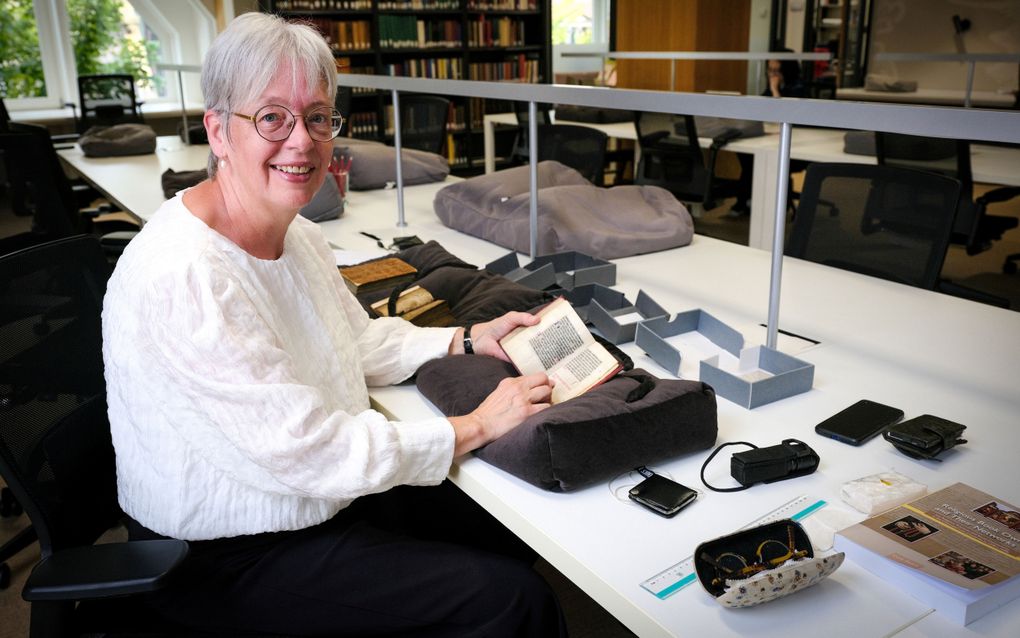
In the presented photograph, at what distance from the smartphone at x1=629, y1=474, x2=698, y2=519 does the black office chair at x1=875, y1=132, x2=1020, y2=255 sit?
300 centimetres

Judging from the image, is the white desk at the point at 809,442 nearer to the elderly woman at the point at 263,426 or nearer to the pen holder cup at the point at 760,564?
the pen holder cup at the point at 760,564

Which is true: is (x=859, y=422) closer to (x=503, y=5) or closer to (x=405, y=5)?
(x=405, y=5)

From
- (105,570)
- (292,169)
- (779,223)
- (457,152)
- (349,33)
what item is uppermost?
(349,33)

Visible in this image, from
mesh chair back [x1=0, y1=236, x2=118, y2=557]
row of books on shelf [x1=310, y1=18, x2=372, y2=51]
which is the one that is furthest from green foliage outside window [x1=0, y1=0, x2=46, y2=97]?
mesh chair back [x1=0, y1=236, x2=118, y2=557]

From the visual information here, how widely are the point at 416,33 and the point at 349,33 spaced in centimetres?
66

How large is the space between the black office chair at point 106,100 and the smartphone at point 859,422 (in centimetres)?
607

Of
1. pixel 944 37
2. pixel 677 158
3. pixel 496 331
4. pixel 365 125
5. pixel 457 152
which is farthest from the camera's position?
pixel 457 152

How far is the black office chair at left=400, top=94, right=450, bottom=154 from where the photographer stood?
14.1 ft

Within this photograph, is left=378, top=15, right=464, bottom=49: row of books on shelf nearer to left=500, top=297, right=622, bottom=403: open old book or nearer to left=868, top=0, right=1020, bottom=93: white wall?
left=868, top=0, right=1020, bottom=93: white wall

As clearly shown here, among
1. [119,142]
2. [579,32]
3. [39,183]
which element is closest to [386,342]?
[39,183]

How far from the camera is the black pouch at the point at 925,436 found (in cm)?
125

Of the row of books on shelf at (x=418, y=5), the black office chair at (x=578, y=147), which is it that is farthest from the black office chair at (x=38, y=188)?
the row of books on shelf at (x=418, y=5)

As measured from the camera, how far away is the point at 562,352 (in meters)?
1.55

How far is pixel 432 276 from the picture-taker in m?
2.04
